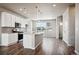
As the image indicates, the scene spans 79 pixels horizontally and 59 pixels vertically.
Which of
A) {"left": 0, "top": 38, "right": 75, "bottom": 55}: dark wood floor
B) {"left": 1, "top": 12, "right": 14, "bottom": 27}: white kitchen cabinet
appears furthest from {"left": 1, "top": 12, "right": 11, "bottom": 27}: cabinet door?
{"left": 0, "top": 38, "right": 75, "bottom": 55}: dark wood floor

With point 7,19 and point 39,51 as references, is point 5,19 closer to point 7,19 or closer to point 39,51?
point 7,19

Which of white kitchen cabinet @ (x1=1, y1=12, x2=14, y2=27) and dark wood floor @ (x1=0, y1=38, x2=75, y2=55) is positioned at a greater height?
white kitchen cabinet @ (x1=1, y1=12, x2=14, y2=27)

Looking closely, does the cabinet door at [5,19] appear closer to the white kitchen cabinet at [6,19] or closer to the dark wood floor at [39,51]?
the white kitchen cabinet at [6,19]

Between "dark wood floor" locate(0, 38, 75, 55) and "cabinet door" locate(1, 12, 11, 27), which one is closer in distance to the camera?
"dark wood floor" locate(0, 38, 75, 55)

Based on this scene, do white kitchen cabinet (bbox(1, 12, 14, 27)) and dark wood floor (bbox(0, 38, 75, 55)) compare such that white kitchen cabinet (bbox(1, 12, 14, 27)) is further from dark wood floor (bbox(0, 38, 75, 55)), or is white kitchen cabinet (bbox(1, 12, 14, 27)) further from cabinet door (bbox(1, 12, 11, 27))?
dark wood floor (bbox(0, 38, 75, 55))

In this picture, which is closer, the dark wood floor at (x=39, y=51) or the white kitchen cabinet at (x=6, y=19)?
the dark wood floor at (x=39, y=51)

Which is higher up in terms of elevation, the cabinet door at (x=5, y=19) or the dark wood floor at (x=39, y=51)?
the cabinet door at (x=5, y=19)

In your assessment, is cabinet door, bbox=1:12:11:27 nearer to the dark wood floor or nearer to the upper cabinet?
the upper cabinet

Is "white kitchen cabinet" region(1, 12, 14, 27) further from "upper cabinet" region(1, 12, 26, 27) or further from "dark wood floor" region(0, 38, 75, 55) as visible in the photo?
"dark wood floor" region(0, 38, 75, 55)

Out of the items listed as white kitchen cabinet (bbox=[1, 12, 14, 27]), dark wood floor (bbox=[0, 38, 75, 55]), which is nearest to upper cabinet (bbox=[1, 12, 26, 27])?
white kitchen cabinet (bbox=[1, 12, 14, 27])

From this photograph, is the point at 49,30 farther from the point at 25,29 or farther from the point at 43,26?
the point at 25,29

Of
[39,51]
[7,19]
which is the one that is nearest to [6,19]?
[7,19]

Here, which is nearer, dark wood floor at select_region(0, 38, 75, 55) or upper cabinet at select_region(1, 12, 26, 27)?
dark wood floor at select_region(0, 38, 75, 55)

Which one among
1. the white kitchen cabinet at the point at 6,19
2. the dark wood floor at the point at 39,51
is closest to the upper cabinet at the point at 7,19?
the white kitchen cabinet at the point at 6,19
